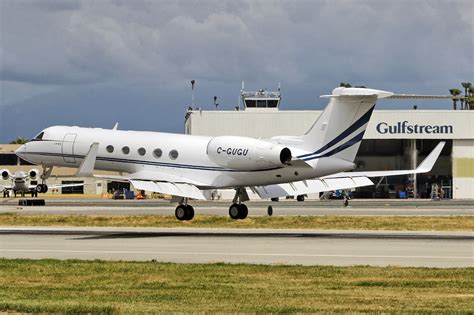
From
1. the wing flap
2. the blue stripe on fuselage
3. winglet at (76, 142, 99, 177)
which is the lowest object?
the wing flap

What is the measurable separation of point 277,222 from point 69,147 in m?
10.2

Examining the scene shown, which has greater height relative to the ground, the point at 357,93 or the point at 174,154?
the point at 357,93

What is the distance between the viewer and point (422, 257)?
1006 inches

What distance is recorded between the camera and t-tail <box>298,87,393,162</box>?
38281mm

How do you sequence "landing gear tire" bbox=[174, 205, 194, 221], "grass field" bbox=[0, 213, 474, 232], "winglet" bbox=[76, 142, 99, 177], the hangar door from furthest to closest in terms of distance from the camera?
1. the hangar door
2. "landing gear tire" bbox=[174, 205, 194, 221]
3. "grass field" bbox=[0, 213, 474, 232]
4. "winglet" bbox=[76, 142, 99, 177]

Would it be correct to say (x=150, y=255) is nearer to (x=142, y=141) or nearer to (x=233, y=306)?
(x=233, y=306)

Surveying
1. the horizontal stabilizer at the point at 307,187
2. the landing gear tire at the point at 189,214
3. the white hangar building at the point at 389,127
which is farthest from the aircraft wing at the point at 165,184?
the white hangar building at the point at 389,127

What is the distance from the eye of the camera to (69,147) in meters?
42.9

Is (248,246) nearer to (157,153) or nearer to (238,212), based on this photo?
(238,212)

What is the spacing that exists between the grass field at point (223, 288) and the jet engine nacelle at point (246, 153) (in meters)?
15.1

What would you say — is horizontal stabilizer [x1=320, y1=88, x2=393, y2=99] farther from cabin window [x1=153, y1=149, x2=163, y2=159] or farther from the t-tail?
cabin window [x1=153, y1=149, x2=163, y2=159]

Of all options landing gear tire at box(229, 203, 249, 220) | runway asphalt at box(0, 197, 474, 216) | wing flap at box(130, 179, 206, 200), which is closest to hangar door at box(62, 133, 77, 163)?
wing flap at box(130, 179, 206, 200)

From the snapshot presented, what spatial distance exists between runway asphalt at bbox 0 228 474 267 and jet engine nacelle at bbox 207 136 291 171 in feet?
9.51

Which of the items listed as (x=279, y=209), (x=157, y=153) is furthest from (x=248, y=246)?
(x=279, y=209)
